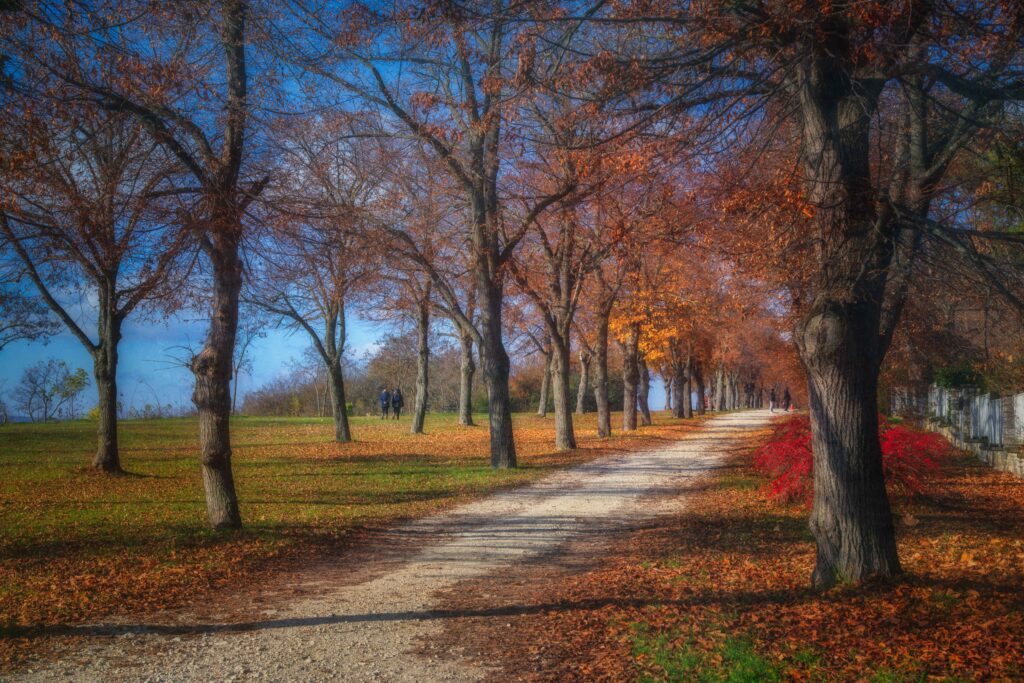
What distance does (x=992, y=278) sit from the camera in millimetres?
6176

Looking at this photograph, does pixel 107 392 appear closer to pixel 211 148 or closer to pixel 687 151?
pixel 211 148

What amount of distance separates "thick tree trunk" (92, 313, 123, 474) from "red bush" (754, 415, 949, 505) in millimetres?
13348

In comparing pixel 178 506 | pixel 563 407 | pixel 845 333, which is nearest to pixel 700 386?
pixel 563 407

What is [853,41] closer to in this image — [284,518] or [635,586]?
[635,586]

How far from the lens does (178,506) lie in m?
12.3

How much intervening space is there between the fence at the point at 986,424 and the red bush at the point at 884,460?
5941 millimetres

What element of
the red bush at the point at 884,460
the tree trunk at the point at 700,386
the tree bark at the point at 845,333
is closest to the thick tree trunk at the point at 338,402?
the red bush at the point at 884,460

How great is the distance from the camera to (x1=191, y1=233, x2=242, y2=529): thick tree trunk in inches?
394

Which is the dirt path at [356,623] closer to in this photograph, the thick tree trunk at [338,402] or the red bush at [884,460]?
the red bush at [884,460]

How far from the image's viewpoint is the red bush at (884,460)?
38.8 ft

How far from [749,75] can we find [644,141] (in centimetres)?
129

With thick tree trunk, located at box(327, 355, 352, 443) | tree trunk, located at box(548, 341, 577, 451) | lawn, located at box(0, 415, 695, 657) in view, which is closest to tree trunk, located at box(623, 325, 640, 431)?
lawn, located at box(0, 415, 695, 657)

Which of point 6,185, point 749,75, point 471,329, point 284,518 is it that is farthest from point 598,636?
point 471,329

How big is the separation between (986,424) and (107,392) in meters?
21.7
